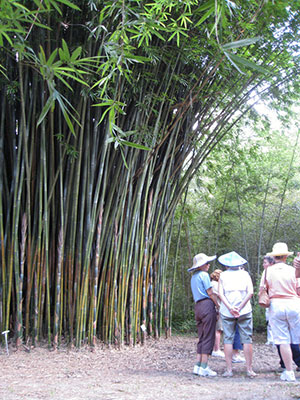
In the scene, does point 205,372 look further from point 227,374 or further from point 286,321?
point 286,321

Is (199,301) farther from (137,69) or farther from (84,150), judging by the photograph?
(137,69)

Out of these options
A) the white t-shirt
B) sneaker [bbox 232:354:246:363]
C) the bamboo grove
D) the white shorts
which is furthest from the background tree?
the white shorts

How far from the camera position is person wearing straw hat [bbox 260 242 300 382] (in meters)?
2.99

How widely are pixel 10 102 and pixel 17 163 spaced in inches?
19.7

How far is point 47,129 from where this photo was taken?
12.8ft

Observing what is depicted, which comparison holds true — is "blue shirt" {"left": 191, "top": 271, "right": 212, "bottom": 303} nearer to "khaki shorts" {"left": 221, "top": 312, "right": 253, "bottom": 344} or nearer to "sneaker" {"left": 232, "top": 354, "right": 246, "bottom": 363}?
"khaki shorts" {"left": 221, "top": 312, "right": 253, "bottom": 344}

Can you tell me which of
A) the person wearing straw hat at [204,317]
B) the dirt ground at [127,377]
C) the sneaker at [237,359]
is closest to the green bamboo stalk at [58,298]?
the dirt ground at [127,377]

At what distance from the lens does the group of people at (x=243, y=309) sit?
301cm

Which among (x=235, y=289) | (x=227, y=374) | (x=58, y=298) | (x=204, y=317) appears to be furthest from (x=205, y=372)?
(x=58, y=298)

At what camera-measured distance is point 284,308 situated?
9.91ft

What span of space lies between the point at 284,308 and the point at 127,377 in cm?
119

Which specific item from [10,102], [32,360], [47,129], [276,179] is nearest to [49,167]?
[47,129]

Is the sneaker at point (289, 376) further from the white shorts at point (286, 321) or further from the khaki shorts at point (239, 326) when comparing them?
the khaki shorts at point (239, 326)

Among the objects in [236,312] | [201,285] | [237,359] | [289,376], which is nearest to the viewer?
[289,376]
